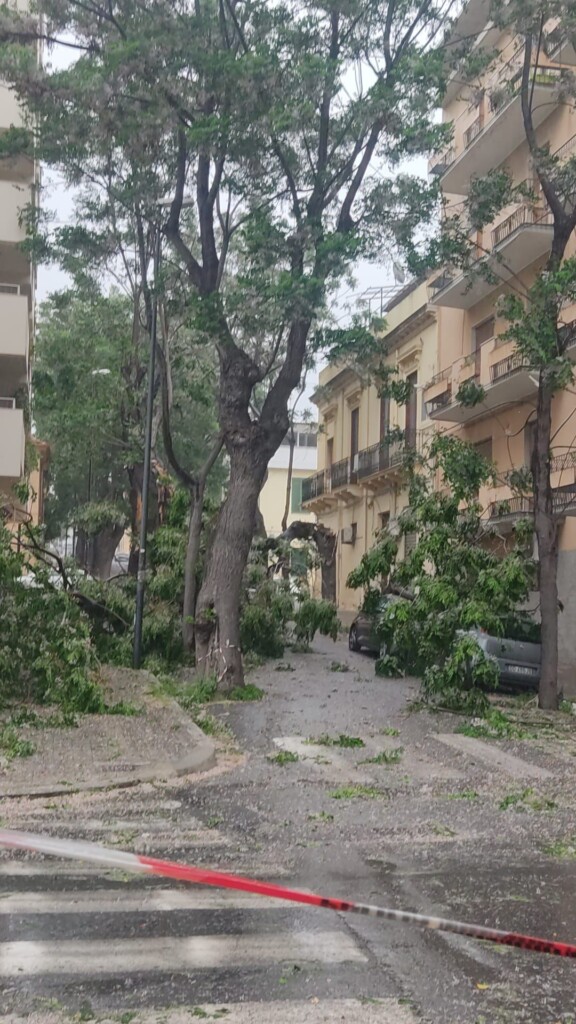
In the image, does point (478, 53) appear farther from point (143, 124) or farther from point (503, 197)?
point (143, 124)

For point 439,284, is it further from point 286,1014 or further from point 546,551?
point 286,1014

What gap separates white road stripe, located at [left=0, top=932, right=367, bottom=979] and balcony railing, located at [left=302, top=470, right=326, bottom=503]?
122 ft

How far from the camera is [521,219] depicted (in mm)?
23891

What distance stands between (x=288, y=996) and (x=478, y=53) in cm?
1483

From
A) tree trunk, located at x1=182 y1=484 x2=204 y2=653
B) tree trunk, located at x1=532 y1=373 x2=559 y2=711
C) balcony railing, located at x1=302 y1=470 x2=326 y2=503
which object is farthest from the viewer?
balcony railing, located at x1=302 y1=470 x2=326 y2=503

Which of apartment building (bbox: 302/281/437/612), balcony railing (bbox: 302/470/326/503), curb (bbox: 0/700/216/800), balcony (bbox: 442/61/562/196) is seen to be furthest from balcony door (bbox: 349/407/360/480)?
curb (bbox: 0/700/216/800)

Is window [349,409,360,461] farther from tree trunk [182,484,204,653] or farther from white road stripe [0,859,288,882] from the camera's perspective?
white road stripe [0,859,288,882]

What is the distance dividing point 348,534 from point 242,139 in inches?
994

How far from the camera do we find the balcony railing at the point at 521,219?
77.4 ft

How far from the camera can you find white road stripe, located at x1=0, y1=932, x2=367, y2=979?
489 centimetres

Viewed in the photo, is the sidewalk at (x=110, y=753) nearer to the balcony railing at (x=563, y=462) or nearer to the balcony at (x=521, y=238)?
the balcony railing at (x=563, y=462)

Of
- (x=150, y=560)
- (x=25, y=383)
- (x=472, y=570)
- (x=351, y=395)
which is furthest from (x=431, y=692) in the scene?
(x=351, y=395)

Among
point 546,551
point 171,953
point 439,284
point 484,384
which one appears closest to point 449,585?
point 546,551

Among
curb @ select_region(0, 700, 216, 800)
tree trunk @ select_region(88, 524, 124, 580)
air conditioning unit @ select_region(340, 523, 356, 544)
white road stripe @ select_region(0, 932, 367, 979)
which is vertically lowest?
white road stripe @ select_region(0, 932, 367, 979)
